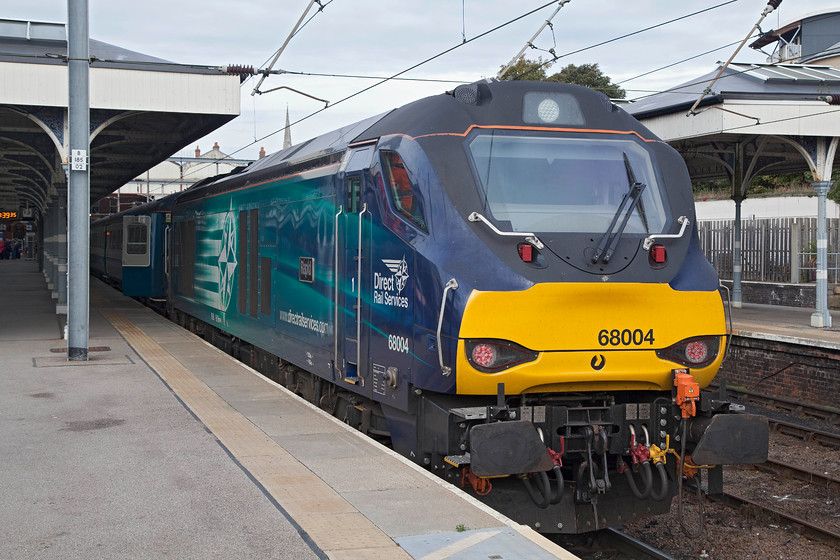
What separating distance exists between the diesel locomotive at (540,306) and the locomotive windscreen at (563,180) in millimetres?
13

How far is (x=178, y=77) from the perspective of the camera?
14.9m

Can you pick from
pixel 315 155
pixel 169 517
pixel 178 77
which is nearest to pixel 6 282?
pixel 178 77

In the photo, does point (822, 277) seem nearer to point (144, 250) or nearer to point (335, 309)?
point (335, 309)

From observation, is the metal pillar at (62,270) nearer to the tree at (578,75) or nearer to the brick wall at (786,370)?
the brick wall at (786,370)

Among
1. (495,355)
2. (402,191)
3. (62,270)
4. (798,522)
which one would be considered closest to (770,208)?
(62,270)

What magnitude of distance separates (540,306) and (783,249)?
18858 mm

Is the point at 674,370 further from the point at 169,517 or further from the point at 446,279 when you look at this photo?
the point at 169,517

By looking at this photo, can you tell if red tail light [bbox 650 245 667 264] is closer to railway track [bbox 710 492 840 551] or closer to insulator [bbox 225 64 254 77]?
railway track [bbox 710 492 840 551]

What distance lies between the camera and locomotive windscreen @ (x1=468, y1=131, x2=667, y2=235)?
6758 millimetres

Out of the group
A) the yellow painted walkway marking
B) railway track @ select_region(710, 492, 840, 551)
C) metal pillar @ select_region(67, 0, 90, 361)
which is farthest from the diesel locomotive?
metal pillar @ select_region(67, 0, 90, 361)

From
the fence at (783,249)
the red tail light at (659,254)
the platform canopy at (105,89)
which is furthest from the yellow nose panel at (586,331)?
the fence at (783,249)

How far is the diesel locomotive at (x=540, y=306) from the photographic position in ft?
20.7

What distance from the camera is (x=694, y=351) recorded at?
6754 millimetres

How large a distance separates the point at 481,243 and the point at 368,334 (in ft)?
5.34
